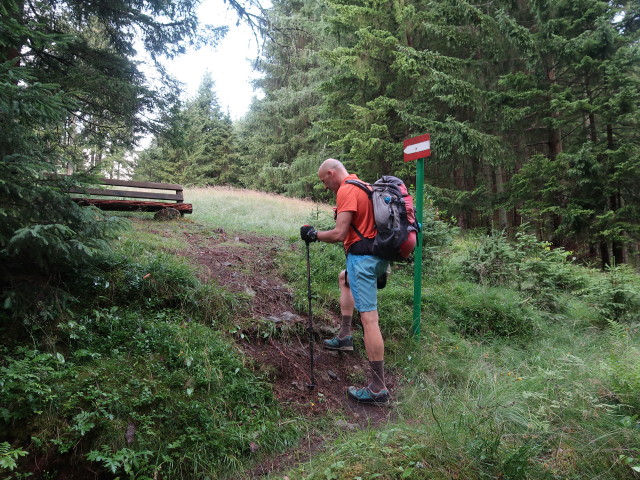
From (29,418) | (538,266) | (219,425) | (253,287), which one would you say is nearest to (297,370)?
(219,425)

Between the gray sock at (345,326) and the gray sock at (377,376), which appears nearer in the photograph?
the gray sock at (377,376)

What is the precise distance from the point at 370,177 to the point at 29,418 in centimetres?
1294

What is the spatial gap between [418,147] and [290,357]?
9.92ft

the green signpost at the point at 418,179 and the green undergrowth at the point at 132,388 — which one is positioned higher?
the green signpost at the point at 418,179

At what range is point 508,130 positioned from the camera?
13.0 meters

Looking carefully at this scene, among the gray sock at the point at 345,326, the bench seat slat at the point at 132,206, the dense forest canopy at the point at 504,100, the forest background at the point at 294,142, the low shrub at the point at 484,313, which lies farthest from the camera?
the dense forest canopy at the point at 504,100

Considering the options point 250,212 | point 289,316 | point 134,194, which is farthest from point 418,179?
point 250,212

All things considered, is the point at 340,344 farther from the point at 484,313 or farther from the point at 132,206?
the point at 132,206

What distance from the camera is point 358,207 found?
3.58 metres

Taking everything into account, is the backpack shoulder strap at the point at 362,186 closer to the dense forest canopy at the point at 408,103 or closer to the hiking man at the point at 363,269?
the hiking man at the point at 363,269

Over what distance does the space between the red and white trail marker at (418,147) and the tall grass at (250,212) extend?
3873mm

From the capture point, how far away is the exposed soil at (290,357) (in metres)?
3.38

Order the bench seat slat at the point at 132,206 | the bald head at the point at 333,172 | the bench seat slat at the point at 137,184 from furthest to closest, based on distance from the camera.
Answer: the bench seat slat at the point at 137,184 < the bench seat slat at the point at 132,206 < the bald head at the point at 333,172

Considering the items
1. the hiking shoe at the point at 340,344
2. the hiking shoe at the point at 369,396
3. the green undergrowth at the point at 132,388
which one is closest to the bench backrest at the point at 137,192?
the green undergrowth at the point at 132,388
